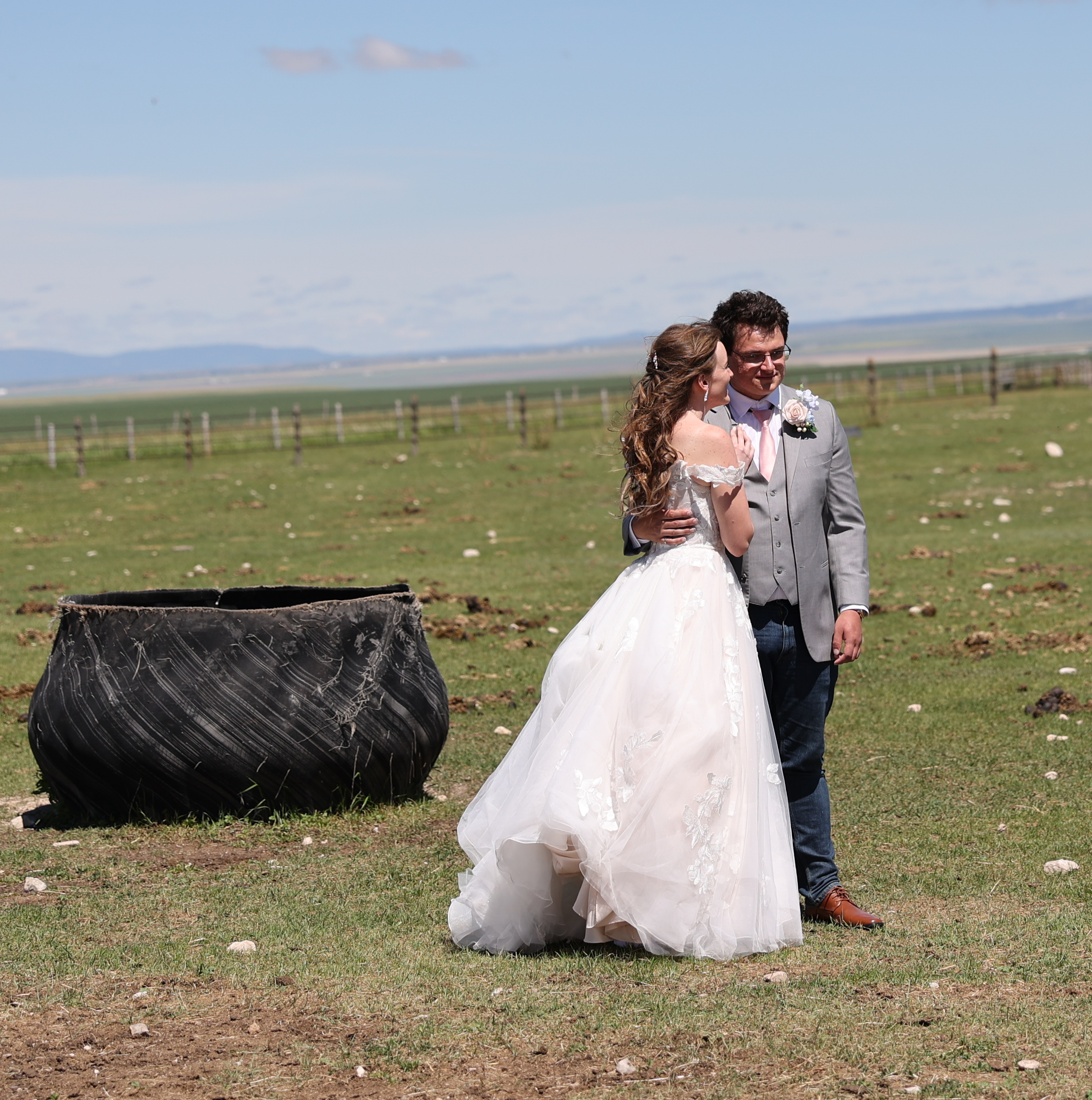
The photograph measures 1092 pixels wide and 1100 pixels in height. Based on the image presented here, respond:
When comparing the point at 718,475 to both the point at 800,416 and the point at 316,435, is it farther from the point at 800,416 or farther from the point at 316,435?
the point at 316,435

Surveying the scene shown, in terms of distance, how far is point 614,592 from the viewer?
560cm

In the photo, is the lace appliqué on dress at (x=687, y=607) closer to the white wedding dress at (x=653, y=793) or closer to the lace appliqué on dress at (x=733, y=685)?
the white wedding dress at (x=653, y=793)

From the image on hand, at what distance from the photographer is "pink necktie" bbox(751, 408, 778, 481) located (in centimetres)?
564

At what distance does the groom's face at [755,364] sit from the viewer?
5.54 meters

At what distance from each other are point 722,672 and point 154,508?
22349 millimetres

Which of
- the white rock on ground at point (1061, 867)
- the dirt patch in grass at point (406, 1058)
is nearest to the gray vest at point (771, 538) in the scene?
the dirt patch in grass at point (406, 1058)

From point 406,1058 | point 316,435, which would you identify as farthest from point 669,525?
point 316,435

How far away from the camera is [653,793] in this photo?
523 centimetres

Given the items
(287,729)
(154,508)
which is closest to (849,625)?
(287,729)

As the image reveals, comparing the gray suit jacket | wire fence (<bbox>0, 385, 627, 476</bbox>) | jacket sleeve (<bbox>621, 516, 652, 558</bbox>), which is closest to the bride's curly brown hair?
jacket sleeve (<bbox>621, 516, 652, 558</bbox>)

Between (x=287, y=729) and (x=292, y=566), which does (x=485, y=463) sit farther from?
(x=287, y=729)

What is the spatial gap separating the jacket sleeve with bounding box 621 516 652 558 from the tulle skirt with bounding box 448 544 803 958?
151 millimetres

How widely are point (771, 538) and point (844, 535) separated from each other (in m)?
0.31

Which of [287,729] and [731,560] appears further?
[287,729]
